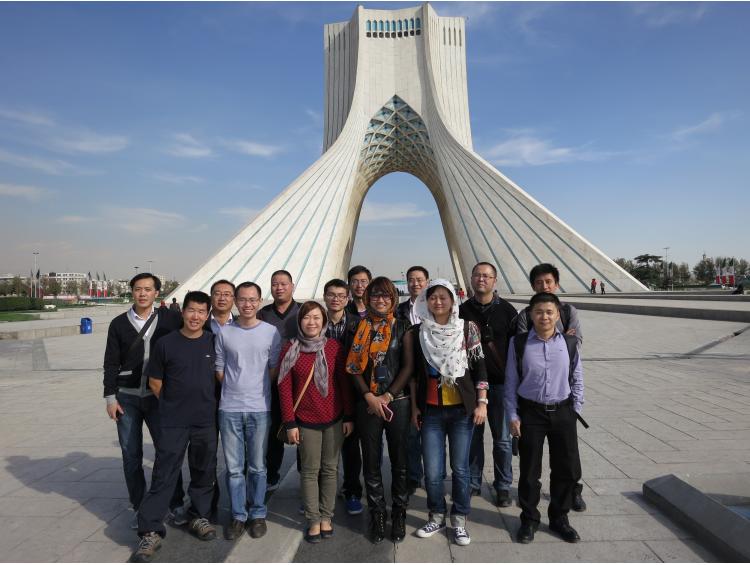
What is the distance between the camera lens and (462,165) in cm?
2011

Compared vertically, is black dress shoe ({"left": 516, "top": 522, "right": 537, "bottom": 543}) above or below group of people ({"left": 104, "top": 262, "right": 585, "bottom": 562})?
below

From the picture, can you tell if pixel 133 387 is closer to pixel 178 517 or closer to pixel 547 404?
pixel 178 517

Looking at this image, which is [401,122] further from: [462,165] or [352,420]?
[352,420]

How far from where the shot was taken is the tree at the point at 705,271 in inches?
1855

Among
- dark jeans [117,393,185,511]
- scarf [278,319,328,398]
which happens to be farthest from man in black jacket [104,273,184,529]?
scarf [278,319,328,398]

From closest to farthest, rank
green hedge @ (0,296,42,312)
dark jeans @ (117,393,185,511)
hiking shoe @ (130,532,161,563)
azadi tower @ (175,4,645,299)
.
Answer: hiking shoe @ (130,532,161,563) < dark jeans @ (117,393,185,511) < azadi tower @ (175,4,645,299) < green hedge @ (0,296,42,312)

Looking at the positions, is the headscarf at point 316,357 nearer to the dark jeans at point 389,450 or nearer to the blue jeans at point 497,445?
the dark jeans at point 389,450

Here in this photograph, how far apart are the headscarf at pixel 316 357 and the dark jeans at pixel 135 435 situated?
686 millimetres

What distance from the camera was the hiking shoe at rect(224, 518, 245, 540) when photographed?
76.9 inches

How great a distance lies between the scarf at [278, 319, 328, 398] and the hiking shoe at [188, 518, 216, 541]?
2.25 feet

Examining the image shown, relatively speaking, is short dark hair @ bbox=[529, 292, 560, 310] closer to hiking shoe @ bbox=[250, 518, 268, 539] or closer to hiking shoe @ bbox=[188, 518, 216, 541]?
hiking shoe @ bbox=[250, 518, 268, 539]

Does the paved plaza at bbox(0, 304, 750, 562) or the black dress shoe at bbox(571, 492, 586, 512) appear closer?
the paved plaza at bbox(0, 304, 750, 562)

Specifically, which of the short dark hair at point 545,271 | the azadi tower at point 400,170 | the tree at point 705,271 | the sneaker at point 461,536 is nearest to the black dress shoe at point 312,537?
the sneaker at point 461,536

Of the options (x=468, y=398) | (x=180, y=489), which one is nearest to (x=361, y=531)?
(x=468, y=398)
